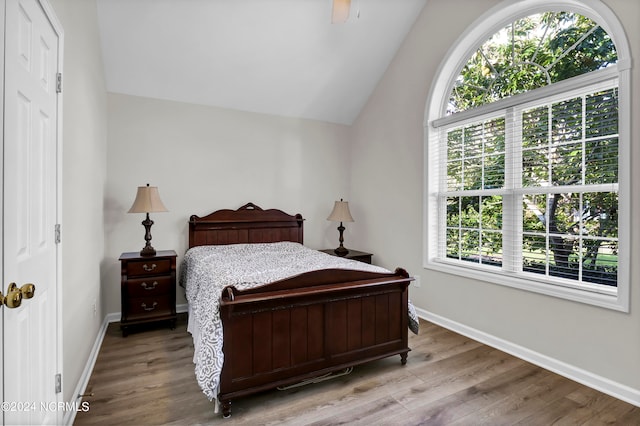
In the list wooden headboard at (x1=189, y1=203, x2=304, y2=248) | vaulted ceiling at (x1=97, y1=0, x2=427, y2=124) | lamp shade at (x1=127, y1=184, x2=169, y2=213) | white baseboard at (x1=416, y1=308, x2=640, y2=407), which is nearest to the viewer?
white baseboard at (x1=416, y1=308, x2=640, y2=407)

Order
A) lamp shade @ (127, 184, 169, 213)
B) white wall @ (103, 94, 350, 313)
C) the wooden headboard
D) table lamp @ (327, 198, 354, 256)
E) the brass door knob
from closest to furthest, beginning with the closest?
the brass door knob
lamp shade @ (127, 184, 169, 213)
white wall @ (103, 94, 350, 313)
the wooden headboard
table lamp @ (327, 198, 354, 256)

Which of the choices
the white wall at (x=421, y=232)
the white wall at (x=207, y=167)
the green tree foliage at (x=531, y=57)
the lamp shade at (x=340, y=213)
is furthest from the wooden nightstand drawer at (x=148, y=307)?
the green tree foliage at (x=531, y=57)

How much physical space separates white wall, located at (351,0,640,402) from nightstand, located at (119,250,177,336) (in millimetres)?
2446

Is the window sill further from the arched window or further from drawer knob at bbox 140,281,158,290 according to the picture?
drawer knob at bbox 140,281,158,290

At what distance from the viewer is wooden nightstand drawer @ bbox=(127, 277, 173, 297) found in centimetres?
318

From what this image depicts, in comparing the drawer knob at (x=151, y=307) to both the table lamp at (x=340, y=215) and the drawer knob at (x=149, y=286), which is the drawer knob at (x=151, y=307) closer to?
the drawer knob at (x=149, y=286)

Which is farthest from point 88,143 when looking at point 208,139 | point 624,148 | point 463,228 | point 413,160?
point 624,148

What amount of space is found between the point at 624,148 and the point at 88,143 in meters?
3.65

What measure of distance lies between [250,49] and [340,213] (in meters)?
2.16

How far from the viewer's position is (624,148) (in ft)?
7.07

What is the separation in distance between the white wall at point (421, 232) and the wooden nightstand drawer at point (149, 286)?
2.47m

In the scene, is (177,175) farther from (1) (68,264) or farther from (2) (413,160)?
(2) (413,160)

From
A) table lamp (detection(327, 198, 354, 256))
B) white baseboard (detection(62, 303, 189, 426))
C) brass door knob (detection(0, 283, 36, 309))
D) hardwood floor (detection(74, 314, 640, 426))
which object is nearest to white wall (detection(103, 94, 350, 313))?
white baseboard (detection(62, 303, 189, 426))

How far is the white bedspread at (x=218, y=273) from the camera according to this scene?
6.36 feet
